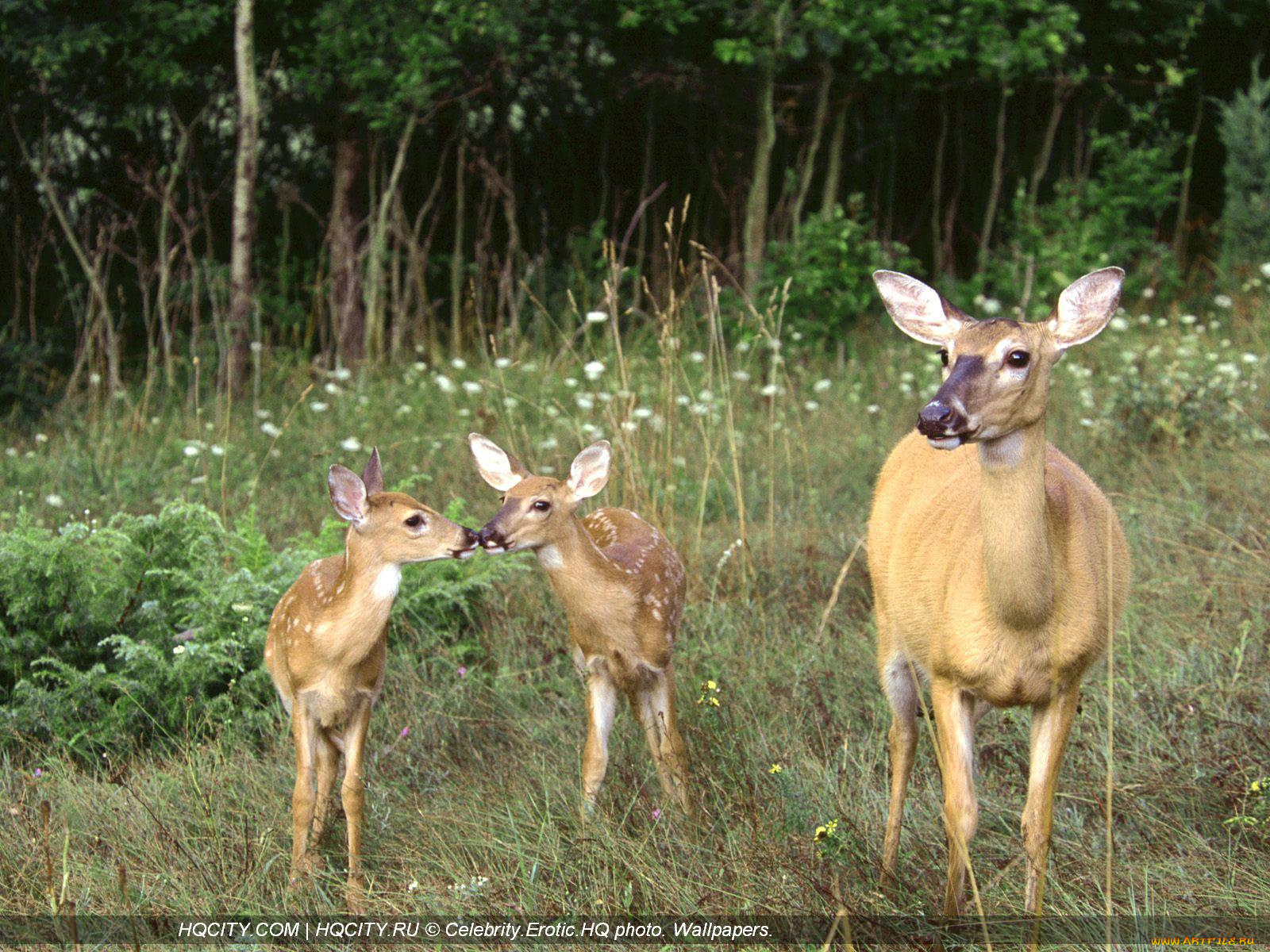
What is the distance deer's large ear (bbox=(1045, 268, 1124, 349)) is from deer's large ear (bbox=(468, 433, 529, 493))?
5.50 feet

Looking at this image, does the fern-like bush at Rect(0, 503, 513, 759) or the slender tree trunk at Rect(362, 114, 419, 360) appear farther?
the slender tree trunk at Rect(362, 114, 419, 360)

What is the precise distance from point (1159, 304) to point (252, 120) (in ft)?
22.1

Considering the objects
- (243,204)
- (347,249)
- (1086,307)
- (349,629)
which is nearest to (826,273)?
A: (347,249)

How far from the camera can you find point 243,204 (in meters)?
9.28

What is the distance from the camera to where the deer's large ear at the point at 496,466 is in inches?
170

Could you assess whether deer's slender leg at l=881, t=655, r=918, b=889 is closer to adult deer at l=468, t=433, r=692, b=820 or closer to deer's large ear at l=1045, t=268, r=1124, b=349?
adult deer at l=468, t=433, r=692, b=820

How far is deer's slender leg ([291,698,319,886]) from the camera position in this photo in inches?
149

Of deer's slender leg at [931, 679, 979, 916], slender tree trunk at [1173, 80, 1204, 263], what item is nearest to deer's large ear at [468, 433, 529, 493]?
deer's slender leg at [931, 679, 979, 916]

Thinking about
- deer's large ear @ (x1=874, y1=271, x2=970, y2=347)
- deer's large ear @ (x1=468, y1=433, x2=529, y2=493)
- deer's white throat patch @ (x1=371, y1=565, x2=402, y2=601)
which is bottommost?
deer's white throat patch @ (x1=371, y1=565, x2=402, y2=601)

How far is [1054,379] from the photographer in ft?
28.4

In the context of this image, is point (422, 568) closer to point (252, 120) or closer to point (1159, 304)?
point (252, 120)

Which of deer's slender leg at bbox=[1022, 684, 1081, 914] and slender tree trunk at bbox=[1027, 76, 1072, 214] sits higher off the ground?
deer's slender leg at bbox=[1022, 684, 1081, 914]

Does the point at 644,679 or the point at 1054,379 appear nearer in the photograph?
the point at 644,679

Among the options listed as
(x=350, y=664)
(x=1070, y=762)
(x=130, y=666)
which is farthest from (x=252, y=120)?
(x=1070, y=762)
